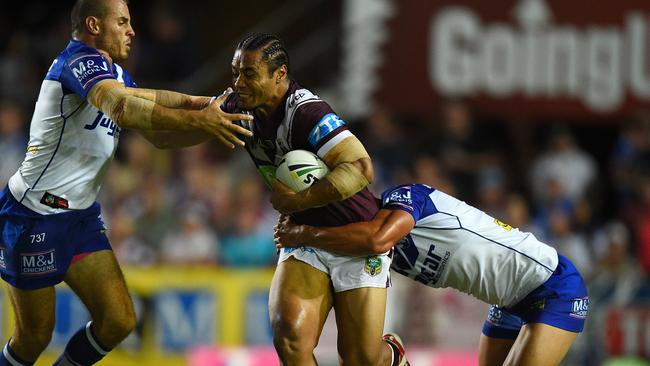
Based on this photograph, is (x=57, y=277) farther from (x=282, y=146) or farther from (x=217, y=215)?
(x=217, y=215)

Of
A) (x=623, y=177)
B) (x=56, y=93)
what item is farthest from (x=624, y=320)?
(x=56, y=93)

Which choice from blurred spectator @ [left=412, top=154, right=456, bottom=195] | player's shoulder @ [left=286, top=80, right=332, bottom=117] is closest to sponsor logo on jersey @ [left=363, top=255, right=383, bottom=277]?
player's shoulder @ [left=286, top=80, right=332, bottom=117]

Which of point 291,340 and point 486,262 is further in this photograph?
point 486,262

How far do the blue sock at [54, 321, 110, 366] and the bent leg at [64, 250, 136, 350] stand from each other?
0.12 ft

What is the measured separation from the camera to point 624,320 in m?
10.7

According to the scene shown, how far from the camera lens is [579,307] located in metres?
6.54

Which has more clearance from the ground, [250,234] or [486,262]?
[486,262]

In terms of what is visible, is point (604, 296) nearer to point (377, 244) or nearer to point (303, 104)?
point (377, 244)

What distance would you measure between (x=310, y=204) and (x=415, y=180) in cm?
622

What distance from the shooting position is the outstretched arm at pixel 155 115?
5578 mm

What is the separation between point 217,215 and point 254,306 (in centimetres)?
136

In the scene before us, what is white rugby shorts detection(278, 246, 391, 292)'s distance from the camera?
5.98 m

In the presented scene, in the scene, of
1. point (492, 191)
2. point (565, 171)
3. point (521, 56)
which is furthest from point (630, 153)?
point (492, 191)

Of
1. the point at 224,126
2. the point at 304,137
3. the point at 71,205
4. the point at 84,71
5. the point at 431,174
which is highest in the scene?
the point at 84,71
